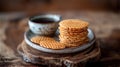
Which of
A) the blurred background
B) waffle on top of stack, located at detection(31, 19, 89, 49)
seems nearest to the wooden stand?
waffle on top of stack, located at detection(31, 19, 89, 49)

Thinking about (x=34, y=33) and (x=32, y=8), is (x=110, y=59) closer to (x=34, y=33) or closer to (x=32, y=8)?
(x=34, y=33)

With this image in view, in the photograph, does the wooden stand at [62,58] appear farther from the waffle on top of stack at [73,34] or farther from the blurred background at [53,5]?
the blurred background at [53,5]

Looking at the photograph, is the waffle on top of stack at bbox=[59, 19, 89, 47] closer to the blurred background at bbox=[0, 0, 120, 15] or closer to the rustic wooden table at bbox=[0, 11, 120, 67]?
the rustic wooden table at bbox=[0, 11, 120, 67]

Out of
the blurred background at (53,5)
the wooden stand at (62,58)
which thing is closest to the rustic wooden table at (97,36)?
the wooden stand at (62,58)

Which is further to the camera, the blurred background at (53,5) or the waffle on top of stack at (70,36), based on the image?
the blurred background at (53,5)

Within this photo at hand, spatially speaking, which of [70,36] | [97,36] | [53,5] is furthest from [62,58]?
[53,5]

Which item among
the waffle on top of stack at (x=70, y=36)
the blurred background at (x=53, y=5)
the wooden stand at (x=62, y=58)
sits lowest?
the blurred background at (x=53, y=5)
